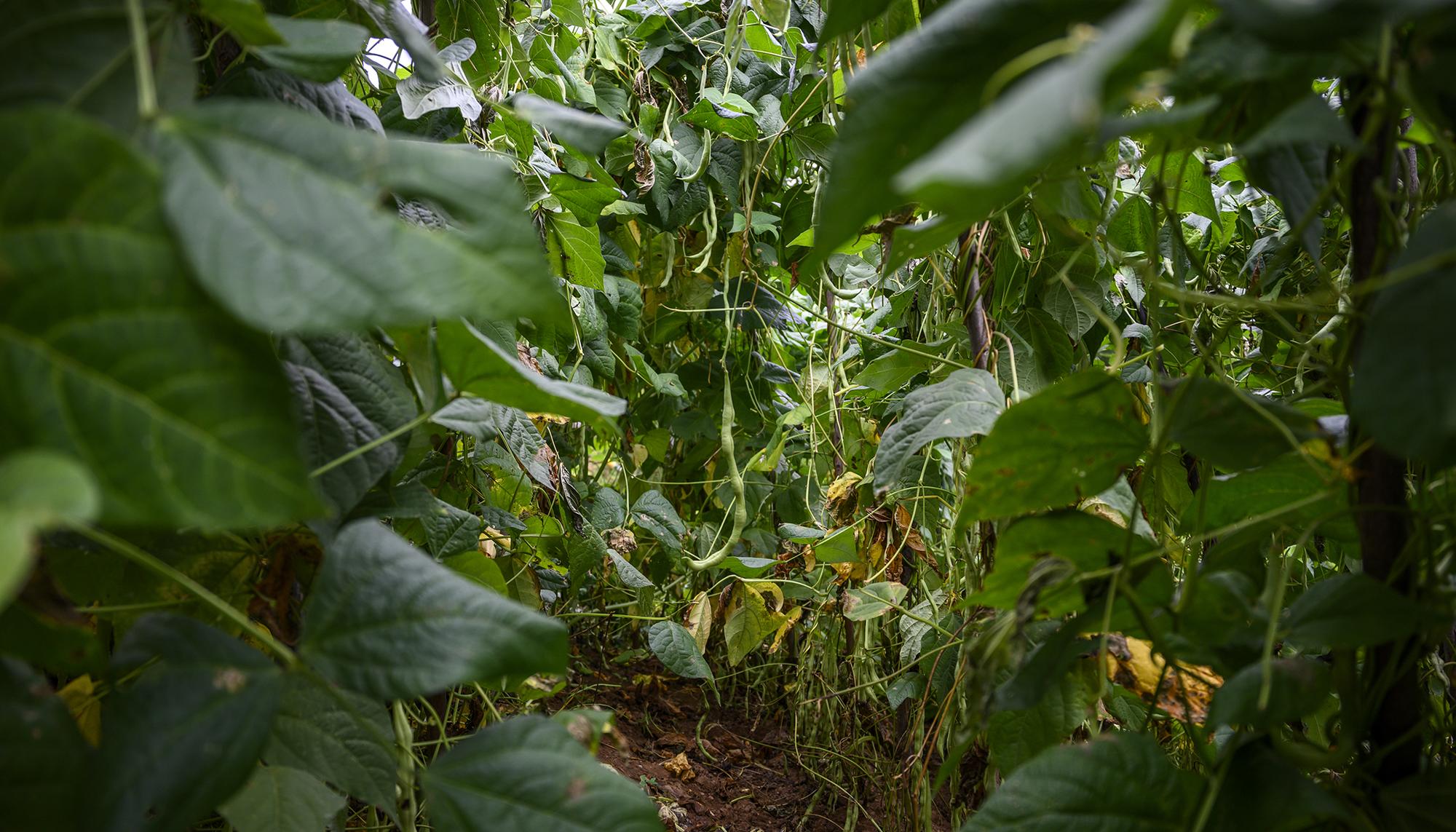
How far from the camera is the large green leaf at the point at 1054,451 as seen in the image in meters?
0.48

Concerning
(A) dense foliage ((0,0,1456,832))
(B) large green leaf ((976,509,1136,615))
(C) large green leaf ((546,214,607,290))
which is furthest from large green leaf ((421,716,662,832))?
(C) large green leaf ((546,214,607,290))

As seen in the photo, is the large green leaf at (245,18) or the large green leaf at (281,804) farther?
the large green leaf at (281,804)

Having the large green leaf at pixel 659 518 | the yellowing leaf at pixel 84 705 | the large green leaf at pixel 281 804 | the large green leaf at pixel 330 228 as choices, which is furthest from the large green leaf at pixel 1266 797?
the large green leaf at pixel 659 518

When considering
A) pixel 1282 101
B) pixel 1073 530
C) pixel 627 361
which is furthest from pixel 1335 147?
pixel 627 361

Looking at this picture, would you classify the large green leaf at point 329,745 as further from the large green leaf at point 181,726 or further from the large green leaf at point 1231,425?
the large green leaf at point 1231,425

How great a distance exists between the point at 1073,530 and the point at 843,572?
0.87 meters

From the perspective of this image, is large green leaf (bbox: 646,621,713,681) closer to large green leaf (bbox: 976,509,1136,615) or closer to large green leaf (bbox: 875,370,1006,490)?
large green leaf (bbox: 875,370,1006,490)

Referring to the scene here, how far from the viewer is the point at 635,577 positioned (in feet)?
4.51

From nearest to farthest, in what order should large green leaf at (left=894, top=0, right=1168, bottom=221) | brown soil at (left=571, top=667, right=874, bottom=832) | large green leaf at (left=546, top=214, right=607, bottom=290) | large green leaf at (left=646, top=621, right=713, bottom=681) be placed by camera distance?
large green leaf at (left=894, top=0, right=1168, bottom=221) → large green leaf at (left=546, top=214, right=607, bottom=290) → large green leaf at (left=646, top=621, right=713, bottom=681) → brown soil at (left=571, top=667, right=874, bottom=832)

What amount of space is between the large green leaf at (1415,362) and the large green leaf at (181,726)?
44cm

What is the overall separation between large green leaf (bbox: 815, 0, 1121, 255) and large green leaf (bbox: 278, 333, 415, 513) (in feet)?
1.04

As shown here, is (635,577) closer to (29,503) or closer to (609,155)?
(609,155)

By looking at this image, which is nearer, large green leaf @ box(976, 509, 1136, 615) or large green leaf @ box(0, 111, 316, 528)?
large green leaf @ box(0, 111, 316, 528)

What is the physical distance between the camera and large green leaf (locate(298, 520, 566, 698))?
13.9 inches
